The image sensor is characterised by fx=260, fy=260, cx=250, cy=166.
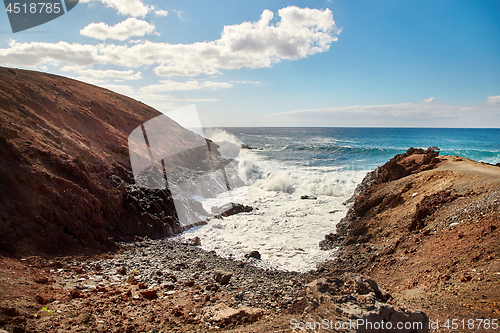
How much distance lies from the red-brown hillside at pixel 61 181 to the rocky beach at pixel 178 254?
0.04m

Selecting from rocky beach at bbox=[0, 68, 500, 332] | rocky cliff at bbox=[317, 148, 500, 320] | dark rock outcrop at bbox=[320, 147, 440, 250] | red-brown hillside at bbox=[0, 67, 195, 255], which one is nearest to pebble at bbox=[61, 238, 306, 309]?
rocky beach at bbox=[0, 68, 500, 332]

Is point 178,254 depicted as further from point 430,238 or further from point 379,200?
point 379,200

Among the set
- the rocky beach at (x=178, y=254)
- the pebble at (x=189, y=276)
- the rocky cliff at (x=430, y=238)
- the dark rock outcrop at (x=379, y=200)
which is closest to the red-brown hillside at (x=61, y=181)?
the rocky beach at (x=178, y=254)

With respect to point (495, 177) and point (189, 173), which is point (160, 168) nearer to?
point (189, 173)

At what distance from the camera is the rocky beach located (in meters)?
4.16

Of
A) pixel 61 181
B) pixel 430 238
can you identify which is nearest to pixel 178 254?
pixel 61 181

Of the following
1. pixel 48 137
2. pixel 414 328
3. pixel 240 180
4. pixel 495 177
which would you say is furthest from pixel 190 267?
pixel 240 180

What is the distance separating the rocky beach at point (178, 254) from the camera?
4.16 m

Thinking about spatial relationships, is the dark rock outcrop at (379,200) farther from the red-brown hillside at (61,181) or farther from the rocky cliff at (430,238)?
the red-brown hillside at (61,181)

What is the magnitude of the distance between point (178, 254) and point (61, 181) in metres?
A: 4.57

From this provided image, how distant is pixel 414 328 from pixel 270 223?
29.2ft

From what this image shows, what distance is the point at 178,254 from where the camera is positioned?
8.48 metres

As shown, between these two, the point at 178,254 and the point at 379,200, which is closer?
the point at 178,254

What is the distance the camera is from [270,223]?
1218 centimetres
